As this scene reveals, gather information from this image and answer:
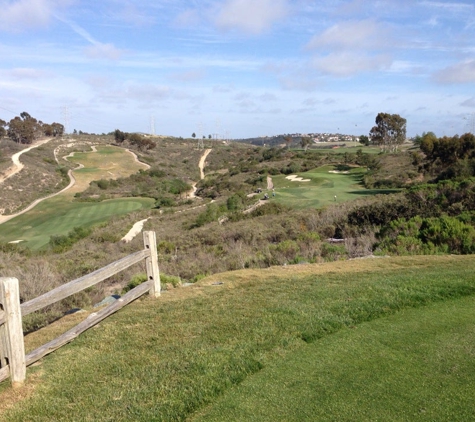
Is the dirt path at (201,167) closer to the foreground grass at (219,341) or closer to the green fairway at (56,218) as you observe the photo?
the green fairway at (56,218)

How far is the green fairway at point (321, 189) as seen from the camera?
30.9m

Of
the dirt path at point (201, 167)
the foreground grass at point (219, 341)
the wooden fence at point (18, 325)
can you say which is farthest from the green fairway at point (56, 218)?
the wooden fence at point (18, 325)

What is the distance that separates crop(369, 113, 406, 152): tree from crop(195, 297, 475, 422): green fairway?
74.9m

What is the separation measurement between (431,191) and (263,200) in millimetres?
16935

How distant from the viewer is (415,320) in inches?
224

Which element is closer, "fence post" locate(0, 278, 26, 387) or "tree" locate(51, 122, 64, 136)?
"fence post" locate(0, 278, 26, 387)

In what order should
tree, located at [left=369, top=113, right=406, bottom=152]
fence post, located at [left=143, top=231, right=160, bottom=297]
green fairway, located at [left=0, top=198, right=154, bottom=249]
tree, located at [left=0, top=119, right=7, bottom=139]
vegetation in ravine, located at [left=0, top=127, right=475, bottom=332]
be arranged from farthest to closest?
tree, located at [left=0, top=119, right=7, bottom=139]
tree, located at [left=369, top=113, right=406, bottom=152]
green fairway, located at [left=0, top=198, right=154, bottom=249]
vegetation in ravine, located at [left=0, top=127, right=475, bottom=332]
fence post, located at [left=143, top=231, right=160, bottom=297]

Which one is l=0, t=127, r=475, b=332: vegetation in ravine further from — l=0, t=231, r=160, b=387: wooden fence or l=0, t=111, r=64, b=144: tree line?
l=0, t=111, r=64, b=144: tree line

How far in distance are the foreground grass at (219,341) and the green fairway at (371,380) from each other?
0.04m

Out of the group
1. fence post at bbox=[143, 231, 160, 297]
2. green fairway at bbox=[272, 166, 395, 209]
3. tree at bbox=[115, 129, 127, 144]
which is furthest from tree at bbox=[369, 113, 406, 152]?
fence post at bbox=[143, 231, 160, 297]

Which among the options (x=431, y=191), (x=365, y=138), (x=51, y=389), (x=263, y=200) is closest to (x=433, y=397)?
(x=51, y=389)

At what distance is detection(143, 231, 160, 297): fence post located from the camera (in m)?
7.21

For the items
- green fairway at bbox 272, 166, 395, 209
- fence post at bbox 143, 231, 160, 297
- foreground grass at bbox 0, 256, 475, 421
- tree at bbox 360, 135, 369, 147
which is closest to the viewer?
foreground grass at bbox 0, 256, 475, 421

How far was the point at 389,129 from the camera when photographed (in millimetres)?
76312
